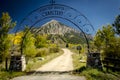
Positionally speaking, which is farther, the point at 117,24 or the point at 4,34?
the point at 4,34

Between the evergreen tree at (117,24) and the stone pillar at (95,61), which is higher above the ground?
the evergreen tree at (117,24)

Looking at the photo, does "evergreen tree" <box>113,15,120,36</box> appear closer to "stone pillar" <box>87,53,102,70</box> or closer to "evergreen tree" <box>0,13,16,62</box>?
"stone pillar" <box>87,53,102,70</box>

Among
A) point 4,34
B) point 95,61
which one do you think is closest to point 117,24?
point 95,61

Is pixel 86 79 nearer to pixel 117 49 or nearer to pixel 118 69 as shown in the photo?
pixel 118 69

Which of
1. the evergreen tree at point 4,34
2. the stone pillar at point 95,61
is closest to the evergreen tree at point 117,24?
the stone pillar at point 95,61

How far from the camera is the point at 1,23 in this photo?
2775cm

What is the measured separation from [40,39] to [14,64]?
111ft

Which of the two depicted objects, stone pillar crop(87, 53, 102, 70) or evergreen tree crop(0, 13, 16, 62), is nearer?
stone pillar crop(87, 53, 102, 70)

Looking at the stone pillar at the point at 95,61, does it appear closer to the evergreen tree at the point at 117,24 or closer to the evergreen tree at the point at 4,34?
the evergreen tree at the point at 117,24

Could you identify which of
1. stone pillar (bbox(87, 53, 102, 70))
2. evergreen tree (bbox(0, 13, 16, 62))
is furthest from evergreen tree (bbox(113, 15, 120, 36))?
evergreen tree (bbox(0, 13, 16, 62))

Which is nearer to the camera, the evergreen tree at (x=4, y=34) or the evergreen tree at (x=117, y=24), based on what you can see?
the evergreen tree at (x=117, y=24)

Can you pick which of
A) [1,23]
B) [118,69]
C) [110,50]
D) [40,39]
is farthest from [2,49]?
[40,39]

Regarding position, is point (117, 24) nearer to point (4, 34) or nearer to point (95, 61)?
point (95, 61)

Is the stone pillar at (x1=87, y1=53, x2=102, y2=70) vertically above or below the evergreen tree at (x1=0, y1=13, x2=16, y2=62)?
below
